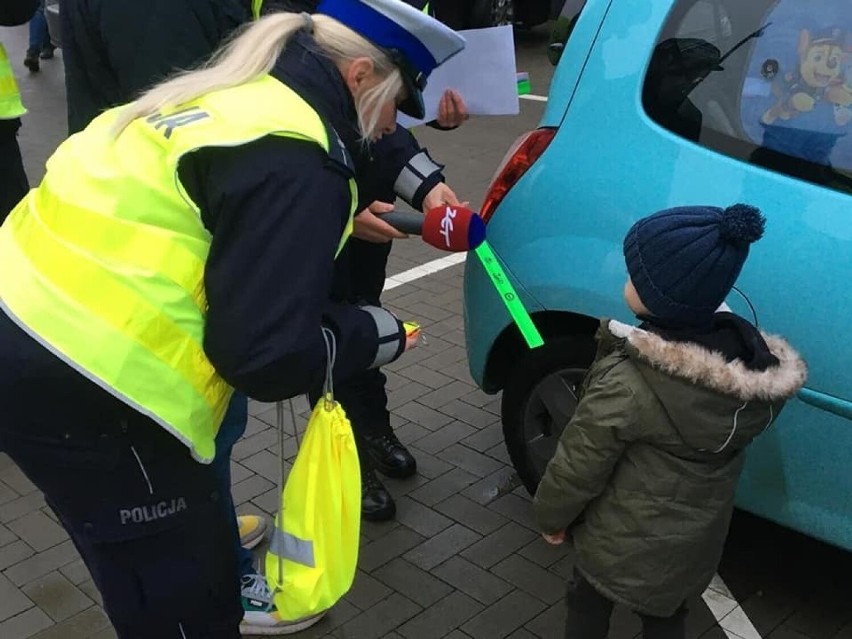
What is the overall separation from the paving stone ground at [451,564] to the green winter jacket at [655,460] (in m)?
0.65

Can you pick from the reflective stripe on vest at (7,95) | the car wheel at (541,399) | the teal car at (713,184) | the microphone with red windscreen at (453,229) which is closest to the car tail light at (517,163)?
the teal car at (713,184)

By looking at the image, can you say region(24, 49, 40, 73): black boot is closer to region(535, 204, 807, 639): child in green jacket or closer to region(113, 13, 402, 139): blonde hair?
region(113, 13, 402, 139): blonde hair

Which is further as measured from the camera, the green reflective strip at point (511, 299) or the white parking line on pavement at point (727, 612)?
the white parking line on pavement at point (727, 612)

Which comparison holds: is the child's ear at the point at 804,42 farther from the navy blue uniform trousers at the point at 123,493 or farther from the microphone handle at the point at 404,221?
the navy blue uniform trousers at the point at 123,493

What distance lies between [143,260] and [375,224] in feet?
3.11

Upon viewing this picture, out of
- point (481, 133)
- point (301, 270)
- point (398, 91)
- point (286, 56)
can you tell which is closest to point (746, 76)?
point (398, 91)

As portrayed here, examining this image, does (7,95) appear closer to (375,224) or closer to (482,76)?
(482,76)

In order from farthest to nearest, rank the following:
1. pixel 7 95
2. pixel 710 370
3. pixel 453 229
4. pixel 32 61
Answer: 1. pixel 32 61
2. pixel 7 95
3. pixel 453 229
4. pixel 710 370

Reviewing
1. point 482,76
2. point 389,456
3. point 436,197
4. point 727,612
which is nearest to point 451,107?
point 482,76

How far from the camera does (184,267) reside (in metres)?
1.68

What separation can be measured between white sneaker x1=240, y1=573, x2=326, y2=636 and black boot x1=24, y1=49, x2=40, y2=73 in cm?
921

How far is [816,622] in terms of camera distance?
9.28ft

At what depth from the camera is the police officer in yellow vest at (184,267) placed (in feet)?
5.33

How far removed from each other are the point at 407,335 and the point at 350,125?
452 mm
